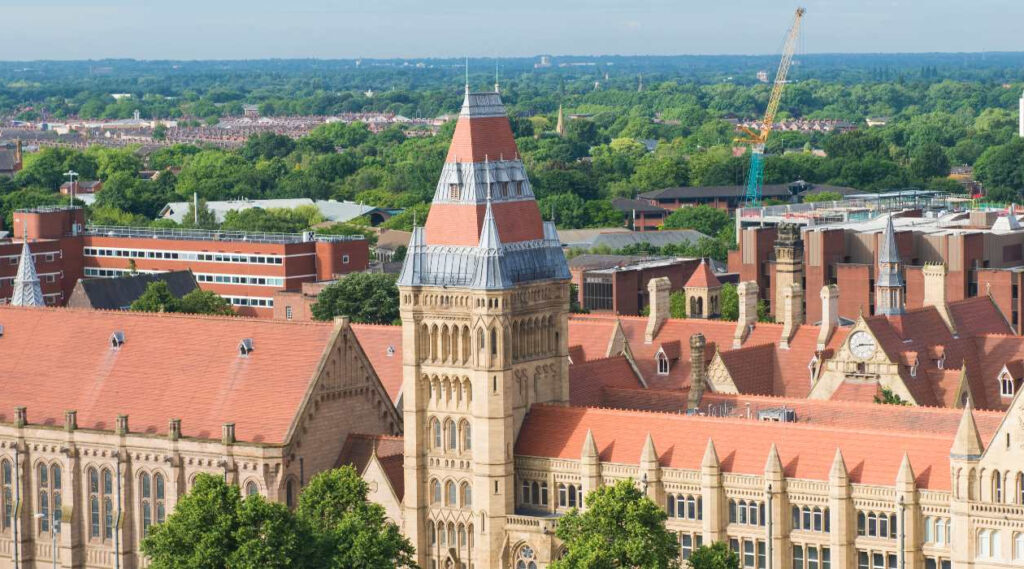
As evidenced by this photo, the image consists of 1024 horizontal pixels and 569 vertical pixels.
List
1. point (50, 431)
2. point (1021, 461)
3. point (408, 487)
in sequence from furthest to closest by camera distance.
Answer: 1. point (50, 431)
2. point (408, 487)
3. point (1021, 461)

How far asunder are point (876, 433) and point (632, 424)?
12448 mm

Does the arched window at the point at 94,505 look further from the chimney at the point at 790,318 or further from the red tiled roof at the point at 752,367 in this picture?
the chimney at the point at 790,318

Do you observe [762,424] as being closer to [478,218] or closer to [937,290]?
[478,218]

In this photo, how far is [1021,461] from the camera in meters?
105

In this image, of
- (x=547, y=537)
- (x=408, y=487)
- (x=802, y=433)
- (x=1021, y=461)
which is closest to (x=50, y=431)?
(x=408, y=487)

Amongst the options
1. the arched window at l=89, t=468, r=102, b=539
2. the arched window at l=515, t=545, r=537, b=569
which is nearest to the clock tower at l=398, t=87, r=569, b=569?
the arched window at l=515, t=545, r=537, b=569

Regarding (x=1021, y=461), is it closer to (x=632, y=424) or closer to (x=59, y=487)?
(x=632, y=424)

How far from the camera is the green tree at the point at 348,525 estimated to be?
4245 inches

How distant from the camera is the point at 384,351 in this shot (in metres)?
139

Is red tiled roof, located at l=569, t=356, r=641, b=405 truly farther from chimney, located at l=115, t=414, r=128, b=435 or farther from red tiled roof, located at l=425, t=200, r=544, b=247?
chimney, located at l=115, t=414, r=128, b=435

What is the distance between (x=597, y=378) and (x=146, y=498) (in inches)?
1041

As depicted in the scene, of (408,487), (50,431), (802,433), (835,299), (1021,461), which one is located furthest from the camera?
(835,299)

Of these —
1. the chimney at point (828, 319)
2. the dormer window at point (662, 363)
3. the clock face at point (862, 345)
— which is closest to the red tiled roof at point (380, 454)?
the dormer window at point (662, 363)

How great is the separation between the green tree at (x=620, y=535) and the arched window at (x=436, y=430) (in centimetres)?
1379
